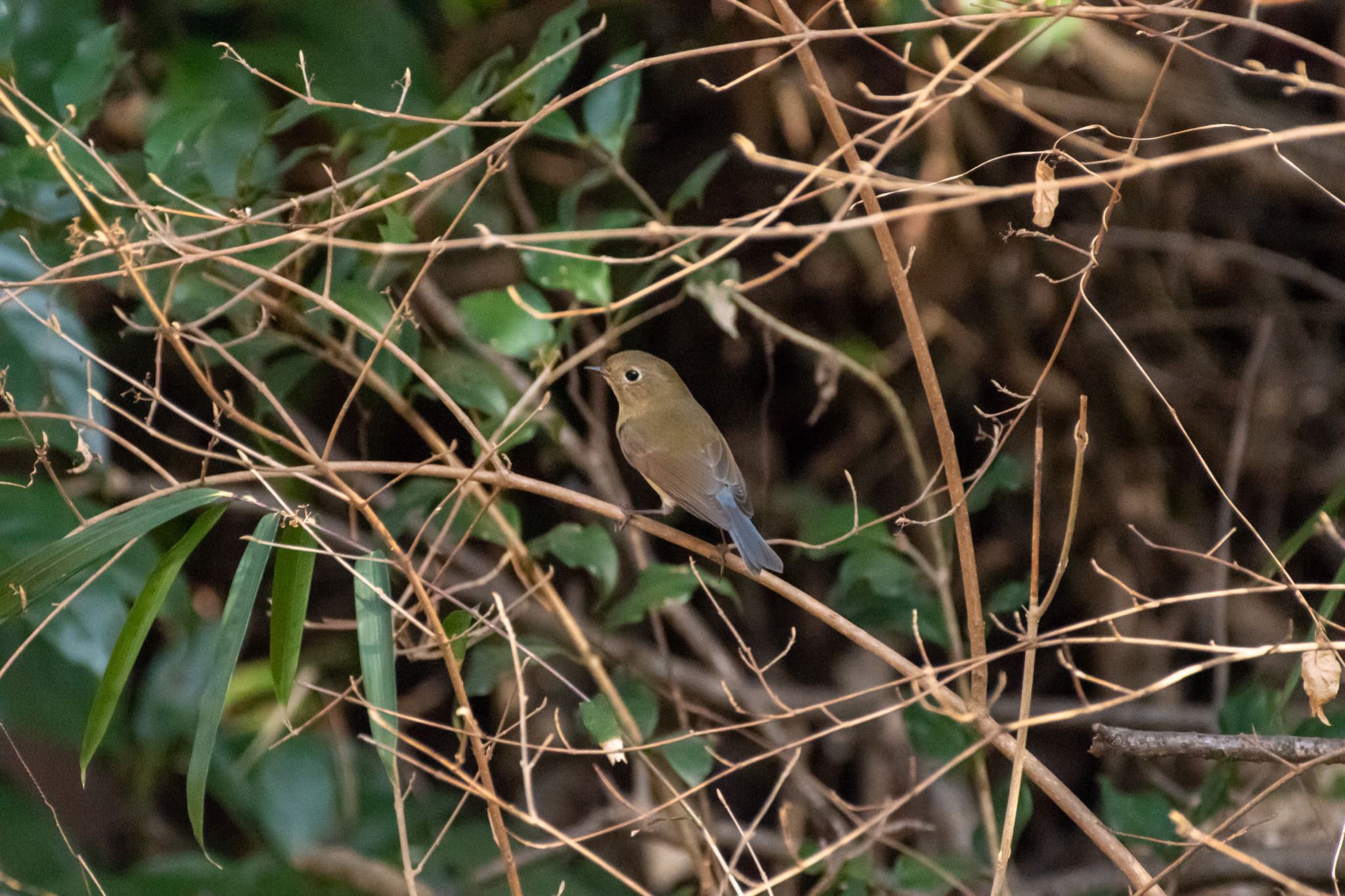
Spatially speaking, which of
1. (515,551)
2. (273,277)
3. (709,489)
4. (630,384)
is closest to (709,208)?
(630,384)

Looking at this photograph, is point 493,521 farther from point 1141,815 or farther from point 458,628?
point 1141,815

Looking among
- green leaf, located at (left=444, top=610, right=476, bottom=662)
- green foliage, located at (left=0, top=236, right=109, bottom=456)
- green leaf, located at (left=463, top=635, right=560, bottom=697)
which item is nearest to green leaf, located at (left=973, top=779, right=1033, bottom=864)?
green leaf, located at (left=463, top=635, right=560, bottom=697)

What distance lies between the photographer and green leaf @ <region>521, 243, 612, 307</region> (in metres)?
3.08

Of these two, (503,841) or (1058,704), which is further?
(1058,704)

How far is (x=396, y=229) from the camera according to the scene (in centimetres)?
285

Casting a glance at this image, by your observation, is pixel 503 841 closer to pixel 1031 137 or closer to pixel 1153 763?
pixel 1153 763

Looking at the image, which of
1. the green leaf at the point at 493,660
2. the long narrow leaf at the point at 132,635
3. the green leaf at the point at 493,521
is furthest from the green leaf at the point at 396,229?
the green leaf at the point at 493,660

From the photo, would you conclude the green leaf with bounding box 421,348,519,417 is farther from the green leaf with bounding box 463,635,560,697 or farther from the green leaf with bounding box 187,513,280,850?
the green leaf with bounding box 187,513,280,850

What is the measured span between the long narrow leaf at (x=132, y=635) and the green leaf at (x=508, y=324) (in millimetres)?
931

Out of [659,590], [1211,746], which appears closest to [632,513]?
[659,590]

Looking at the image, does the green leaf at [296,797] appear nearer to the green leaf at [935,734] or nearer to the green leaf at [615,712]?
the green leaf at [615,712]

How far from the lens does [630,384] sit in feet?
12.5

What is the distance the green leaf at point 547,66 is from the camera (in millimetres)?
3076

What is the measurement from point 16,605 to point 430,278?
2196mm
